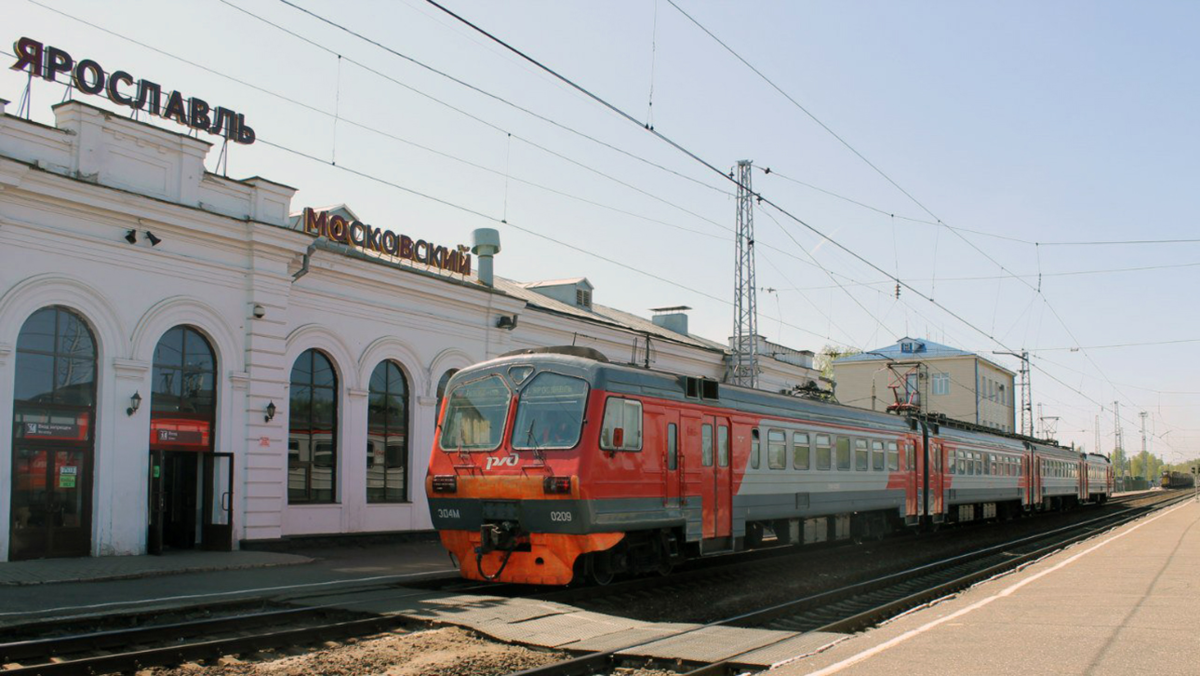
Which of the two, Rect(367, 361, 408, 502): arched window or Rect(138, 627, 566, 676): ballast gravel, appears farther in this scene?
Rect(367, 361, 408, 502): arched window

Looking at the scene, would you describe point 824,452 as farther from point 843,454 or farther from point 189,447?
point 189,447

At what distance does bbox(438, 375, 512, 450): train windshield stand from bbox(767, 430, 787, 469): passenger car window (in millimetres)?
5495

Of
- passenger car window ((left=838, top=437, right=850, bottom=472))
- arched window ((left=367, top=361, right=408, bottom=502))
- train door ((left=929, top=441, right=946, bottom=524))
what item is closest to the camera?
passenger car window ((left=838, top=437, right=850, bottom=472))

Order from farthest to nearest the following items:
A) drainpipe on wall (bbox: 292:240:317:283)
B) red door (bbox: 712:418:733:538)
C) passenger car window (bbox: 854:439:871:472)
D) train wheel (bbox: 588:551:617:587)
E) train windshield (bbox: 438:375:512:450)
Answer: passenger car window (bbox: 854:439:871:472), drainpipe on wall (bbox: 292:240:317:283), red door (bbox: 712:418:733:538), train windshield (bbox: 438:375:512:450), train wheel (bbox: 588:551:617:587)

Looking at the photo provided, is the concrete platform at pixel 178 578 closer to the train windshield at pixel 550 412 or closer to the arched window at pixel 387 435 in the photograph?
the arched window at pixel 387 435

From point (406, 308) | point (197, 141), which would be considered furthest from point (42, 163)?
point (406, 308)

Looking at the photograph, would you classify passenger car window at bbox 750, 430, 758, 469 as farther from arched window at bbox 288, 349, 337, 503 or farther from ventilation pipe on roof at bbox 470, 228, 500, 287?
ventilation pipe on roof at bbox 470, 228, 500, 287

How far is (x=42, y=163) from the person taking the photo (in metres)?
16.4

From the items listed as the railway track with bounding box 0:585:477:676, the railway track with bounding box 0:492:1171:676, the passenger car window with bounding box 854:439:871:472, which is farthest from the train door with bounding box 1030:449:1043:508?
the railway track with bounding box 0:585:477:676

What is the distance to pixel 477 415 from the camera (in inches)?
Result: 558

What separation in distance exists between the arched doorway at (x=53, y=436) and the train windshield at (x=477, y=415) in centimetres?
682

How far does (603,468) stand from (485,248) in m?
14.9

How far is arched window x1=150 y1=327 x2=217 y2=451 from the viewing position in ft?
60.3

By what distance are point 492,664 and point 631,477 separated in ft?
15.5
